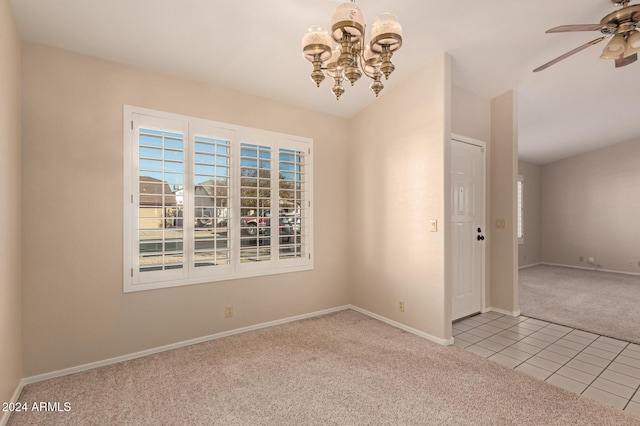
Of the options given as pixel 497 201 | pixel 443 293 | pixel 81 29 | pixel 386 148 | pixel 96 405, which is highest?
pixel 81 29

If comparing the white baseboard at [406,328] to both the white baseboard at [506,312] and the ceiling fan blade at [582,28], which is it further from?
the ceiling fan blade at [582,28]

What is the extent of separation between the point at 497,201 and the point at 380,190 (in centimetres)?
160

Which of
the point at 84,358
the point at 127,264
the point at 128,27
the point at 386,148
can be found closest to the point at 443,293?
the point at 386,148

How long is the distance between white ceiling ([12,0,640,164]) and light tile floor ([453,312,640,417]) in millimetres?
2852

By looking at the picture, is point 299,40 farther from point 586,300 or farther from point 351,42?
point 586,300

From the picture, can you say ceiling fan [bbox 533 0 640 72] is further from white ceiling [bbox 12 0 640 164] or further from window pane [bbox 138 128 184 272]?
window pane [bbox 138 128 184 272]

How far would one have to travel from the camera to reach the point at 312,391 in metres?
2.35

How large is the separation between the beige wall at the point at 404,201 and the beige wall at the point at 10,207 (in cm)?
331

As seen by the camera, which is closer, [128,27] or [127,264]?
[128,27]

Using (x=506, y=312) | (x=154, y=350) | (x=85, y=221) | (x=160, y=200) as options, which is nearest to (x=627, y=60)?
(x=506, y=312)

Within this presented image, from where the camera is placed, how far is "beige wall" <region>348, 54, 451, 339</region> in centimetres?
322

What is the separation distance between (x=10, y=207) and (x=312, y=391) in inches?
95.3

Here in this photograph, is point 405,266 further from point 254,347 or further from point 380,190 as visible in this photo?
point 254,347

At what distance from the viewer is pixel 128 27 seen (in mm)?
2480
